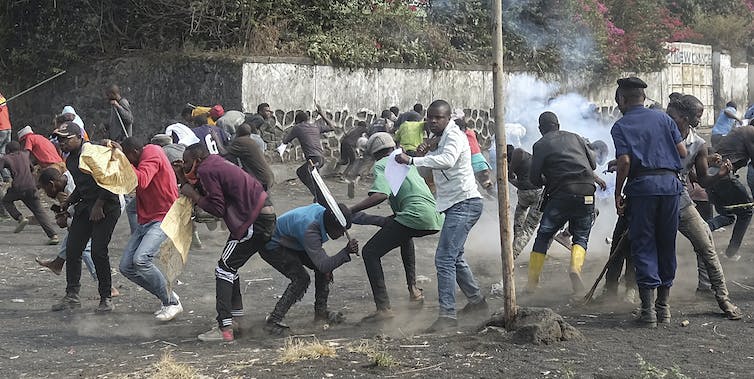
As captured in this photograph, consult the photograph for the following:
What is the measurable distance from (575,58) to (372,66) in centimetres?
824

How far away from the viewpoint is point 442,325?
780cm

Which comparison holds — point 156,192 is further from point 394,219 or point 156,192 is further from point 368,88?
point 368,88

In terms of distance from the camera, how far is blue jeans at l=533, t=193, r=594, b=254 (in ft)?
29.5

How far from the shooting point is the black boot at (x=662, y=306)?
7723 millimetres

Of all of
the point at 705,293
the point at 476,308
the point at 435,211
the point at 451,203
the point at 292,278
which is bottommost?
the point at 705,293

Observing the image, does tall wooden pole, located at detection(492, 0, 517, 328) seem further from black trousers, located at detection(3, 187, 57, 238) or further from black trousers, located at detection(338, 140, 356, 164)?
black trousers, located at detection(338, 140, 356, 164)

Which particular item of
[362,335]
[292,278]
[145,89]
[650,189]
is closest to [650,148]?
[650,189]

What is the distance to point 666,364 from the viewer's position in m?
6.48

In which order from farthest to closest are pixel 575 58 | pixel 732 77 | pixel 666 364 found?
pixel 732 77, pixel 575 58, pixel 666 364

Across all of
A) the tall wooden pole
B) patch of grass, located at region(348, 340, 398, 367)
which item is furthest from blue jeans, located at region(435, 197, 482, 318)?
patch of grass, located at region(348, 340, 398, 367)

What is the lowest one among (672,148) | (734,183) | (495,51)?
(734,183)

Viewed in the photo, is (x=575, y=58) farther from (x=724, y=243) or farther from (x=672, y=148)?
(x=672, y=148)

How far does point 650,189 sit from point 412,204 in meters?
1.85

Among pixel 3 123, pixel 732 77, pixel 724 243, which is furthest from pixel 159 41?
pixel 732 77
